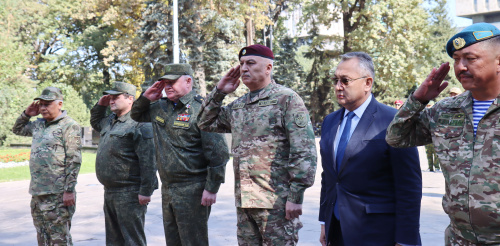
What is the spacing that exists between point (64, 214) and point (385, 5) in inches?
1126

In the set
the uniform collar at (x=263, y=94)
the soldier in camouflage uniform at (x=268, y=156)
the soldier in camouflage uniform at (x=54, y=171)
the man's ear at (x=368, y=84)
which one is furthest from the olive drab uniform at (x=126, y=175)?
the man's ear at (x=368, y=84)

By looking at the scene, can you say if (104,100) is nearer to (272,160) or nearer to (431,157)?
(272,160)

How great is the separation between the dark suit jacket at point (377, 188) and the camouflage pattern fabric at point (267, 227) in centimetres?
69

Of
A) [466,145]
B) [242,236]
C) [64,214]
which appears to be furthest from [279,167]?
[64,214]

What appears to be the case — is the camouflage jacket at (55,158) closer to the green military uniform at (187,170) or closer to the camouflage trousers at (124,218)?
Answer: the camouflage trousers at (124,218)

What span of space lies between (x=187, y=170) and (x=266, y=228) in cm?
133

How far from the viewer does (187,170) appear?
4.93 meters

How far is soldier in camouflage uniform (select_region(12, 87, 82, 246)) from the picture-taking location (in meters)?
5.86

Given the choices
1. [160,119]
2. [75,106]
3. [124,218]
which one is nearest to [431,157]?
[124,218]

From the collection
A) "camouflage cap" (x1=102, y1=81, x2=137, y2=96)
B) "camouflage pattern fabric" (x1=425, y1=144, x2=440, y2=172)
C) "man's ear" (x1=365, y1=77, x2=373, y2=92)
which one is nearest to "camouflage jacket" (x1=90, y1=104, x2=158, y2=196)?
"camouflage cap" (x1=102, y1=81, x2=137, y2=96)

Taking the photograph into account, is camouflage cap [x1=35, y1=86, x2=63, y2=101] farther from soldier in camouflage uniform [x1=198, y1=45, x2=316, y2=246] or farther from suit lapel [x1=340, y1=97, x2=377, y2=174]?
suit lapel [x1=340, y1=97, x2=377, y2=174]

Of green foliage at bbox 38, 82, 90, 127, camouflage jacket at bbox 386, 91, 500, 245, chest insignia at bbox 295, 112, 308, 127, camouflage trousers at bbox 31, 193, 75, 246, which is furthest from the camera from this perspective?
green foliage at bbox 38, 82, 90, 127

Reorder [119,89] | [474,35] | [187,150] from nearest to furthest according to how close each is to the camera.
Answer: [474,35], [187,150], [119,89]

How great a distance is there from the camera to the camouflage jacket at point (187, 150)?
491cm
